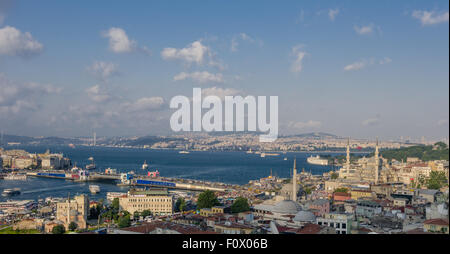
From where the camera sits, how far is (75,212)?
782 centimetres

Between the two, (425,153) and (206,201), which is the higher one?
(425,153)

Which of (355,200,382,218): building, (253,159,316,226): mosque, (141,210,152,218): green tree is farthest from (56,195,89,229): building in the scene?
(355,200,382,218): building

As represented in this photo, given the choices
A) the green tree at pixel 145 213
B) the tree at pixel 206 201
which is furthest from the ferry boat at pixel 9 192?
the tree at pixel 206 201

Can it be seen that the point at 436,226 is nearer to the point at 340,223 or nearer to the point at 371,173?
the point at 340,223

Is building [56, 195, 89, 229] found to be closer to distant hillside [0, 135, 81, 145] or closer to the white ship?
the white ship

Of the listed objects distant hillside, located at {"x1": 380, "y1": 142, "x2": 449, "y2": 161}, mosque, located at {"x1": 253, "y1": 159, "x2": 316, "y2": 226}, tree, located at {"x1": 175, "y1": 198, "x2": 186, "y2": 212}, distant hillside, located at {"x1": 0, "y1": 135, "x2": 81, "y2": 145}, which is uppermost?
distant hillside, located at {"x1": 0, "y1": 135, "x2": 81, "y2": 145}

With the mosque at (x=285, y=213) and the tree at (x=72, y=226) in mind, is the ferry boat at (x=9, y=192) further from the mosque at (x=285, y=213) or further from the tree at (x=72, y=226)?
the mosque at (x=285, y=213)

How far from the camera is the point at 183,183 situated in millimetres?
16812

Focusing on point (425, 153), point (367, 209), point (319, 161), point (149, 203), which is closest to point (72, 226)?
point (149, 203)

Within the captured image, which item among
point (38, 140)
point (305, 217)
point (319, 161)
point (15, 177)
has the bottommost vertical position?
point (15, 177)

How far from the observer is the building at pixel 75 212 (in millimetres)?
7664

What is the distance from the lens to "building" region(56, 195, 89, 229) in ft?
25.1
